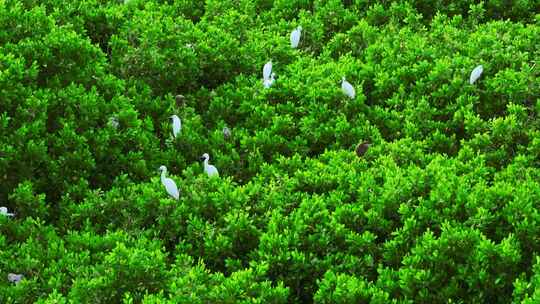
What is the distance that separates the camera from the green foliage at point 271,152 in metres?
4.82

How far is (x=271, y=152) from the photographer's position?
6.55m

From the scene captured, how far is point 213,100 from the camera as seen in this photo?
7.20 meters

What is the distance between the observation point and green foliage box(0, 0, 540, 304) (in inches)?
190

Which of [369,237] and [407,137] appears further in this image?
[407,137]

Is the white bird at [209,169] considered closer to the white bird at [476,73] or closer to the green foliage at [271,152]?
the green foliage at [271,152]

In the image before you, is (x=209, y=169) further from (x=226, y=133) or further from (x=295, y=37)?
(x=295, y=37)

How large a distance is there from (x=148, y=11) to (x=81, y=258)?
13.0 feet

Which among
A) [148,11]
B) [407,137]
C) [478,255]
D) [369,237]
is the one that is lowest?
[478,255]

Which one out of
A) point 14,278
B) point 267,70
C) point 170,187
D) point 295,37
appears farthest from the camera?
point 295,37

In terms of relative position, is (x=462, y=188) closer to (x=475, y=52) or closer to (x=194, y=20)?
(x=475, y=52)

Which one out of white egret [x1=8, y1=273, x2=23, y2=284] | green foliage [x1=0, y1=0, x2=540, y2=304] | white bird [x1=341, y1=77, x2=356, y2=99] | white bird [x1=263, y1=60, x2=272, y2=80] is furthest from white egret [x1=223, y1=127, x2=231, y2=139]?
white egret [x1=8, y1=273, x2=23, y2=284]

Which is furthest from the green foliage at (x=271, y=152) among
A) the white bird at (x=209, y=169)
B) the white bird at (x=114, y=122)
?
the white bird at (x=209, y=169)

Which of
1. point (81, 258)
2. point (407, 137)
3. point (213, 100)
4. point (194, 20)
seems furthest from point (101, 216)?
point (194, 20)

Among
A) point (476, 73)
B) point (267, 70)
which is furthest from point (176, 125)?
point (476, 73)
